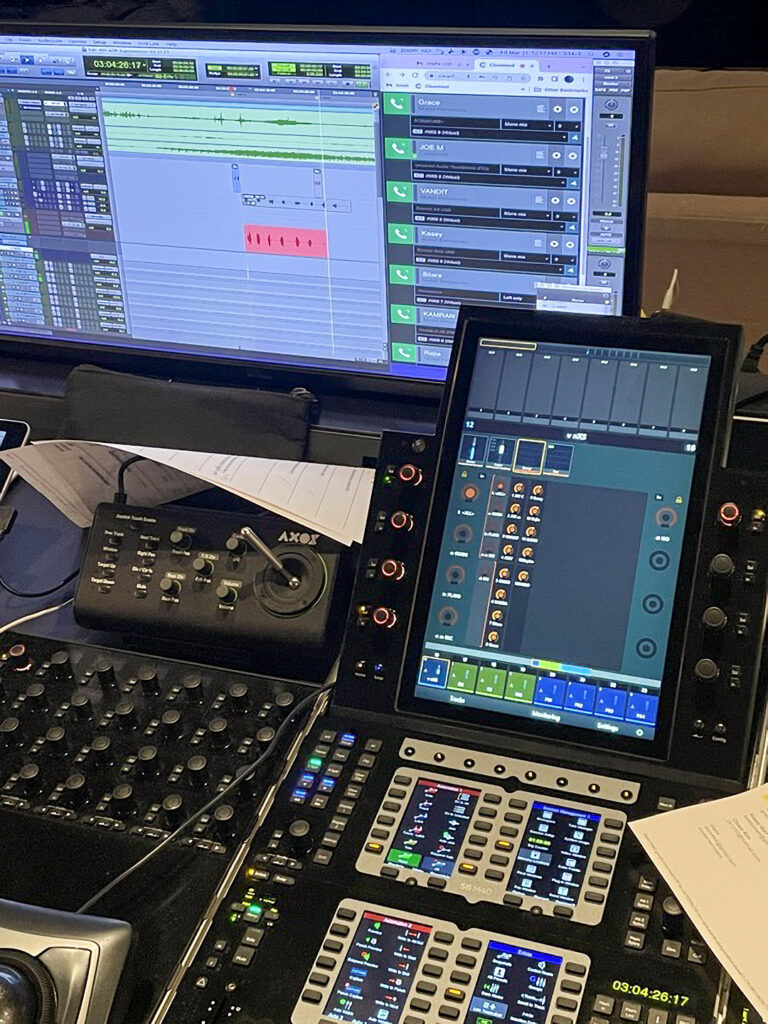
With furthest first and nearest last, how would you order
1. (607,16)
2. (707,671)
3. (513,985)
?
(607,16)
(707,671)
(513,985)

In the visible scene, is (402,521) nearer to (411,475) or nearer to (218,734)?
(411,475)

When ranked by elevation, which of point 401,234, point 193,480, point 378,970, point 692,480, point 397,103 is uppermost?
point 397,103

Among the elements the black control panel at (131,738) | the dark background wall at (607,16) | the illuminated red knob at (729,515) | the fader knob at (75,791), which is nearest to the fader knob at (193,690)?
the black control panel at (131,738)

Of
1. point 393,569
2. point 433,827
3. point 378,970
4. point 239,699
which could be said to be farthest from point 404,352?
point 378,970

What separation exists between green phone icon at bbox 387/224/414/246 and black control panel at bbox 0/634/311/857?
42cm

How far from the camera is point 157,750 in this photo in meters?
0.83

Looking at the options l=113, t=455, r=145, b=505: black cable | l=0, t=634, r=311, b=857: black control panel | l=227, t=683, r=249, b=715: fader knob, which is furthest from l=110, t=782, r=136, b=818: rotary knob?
l=113, t=455, r=145, b=505: black cable

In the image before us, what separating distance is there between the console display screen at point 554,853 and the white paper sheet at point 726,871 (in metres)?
0.04

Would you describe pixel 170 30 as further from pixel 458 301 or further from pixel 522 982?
pixel 522 982

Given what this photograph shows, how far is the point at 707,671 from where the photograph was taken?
2.46ft

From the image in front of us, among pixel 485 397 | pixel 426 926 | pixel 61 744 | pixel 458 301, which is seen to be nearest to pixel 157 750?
pixel 61 744

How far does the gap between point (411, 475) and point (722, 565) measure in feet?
0.82

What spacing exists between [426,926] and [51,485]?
1.91 feet

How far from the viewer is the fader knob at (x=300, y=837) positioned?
73 cm
